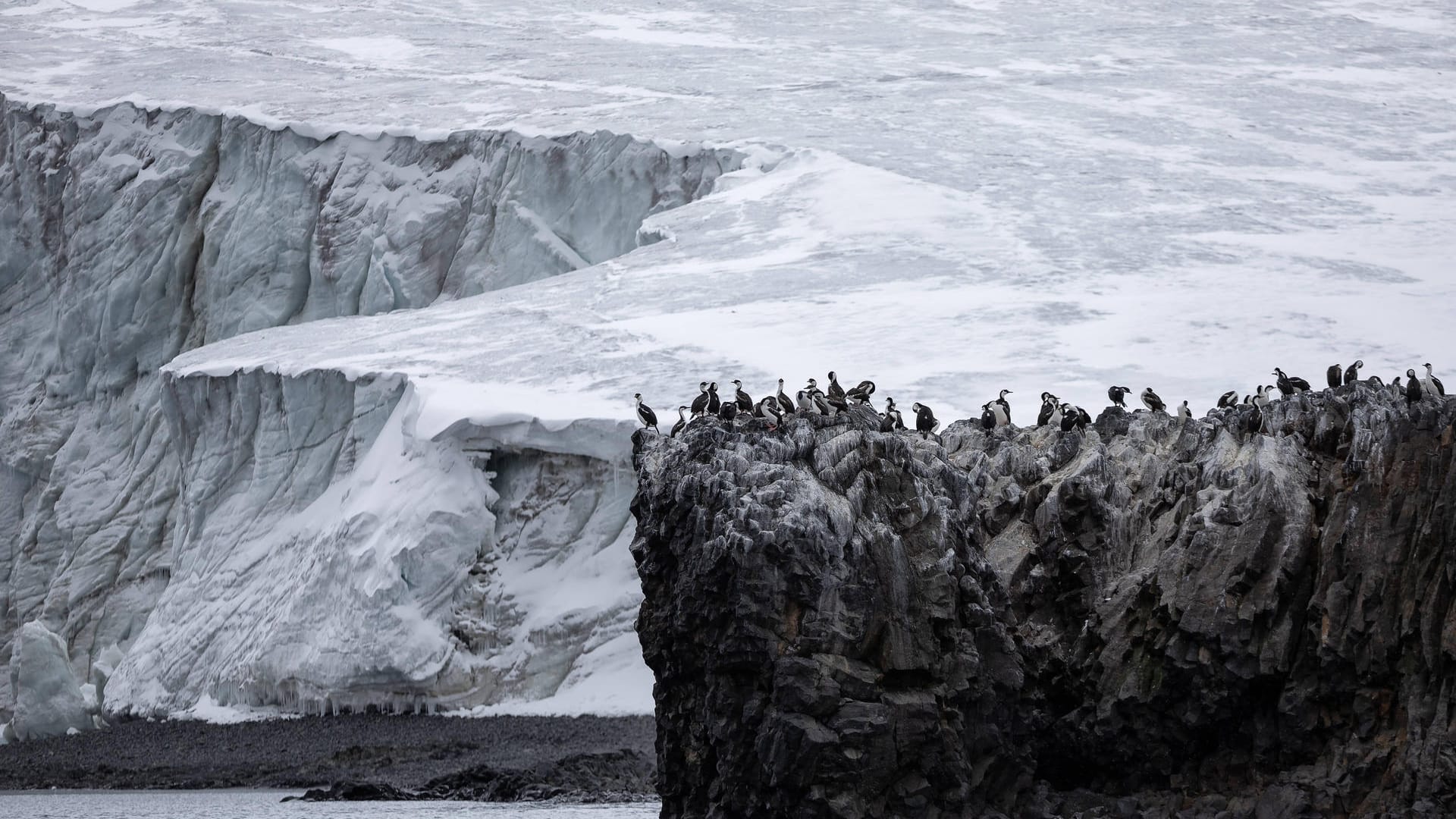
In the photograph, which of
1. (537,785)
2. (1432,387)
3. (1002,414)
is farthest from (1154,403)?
(537,785)

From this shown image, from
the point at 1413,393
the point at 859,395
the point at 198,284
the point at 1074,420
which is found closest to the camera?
the point at 1413,393

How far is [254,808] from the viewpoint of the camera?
26.0 metres

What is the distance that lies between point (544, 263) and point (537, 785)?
19727mm

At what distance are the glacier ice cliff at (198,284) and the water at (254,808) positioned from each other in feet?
20.2

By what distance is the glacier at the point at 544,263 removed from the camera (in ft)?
100

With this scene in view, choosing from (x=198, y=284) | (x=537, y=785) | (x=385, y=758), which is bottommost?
(x=385, y=758)

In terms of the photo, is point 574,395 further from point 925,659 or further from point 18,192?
point 18,192

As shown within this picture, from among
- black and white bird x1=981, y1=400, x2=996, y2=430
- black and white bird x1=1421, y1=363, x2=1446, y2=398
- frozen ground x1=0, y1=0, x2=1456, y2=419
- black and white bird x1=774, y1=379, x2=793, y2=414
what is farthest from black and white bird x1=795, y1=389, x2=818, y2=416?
frozen ground x1=0, y1=0, x2=1456, y2=419

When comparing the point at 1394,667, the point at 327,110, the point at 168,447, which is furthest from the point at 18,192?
the point at 1394,667

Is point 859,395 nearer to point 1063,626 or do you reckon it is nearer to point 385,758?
point 1063,626

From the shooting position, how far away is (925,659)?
19.9m

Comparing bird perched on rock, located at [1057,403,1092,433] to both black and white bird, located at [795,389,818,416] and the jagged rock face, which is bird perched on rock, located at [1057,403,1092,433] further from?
black and white bird, located at [795,389,818,416]

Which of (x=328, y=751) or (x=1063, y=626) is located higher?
(x=1063, y=626)

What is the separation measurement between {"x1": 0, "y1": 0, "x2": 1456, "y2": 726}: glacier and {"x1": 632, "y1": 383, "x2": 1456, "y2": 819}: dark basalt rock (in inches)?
280
